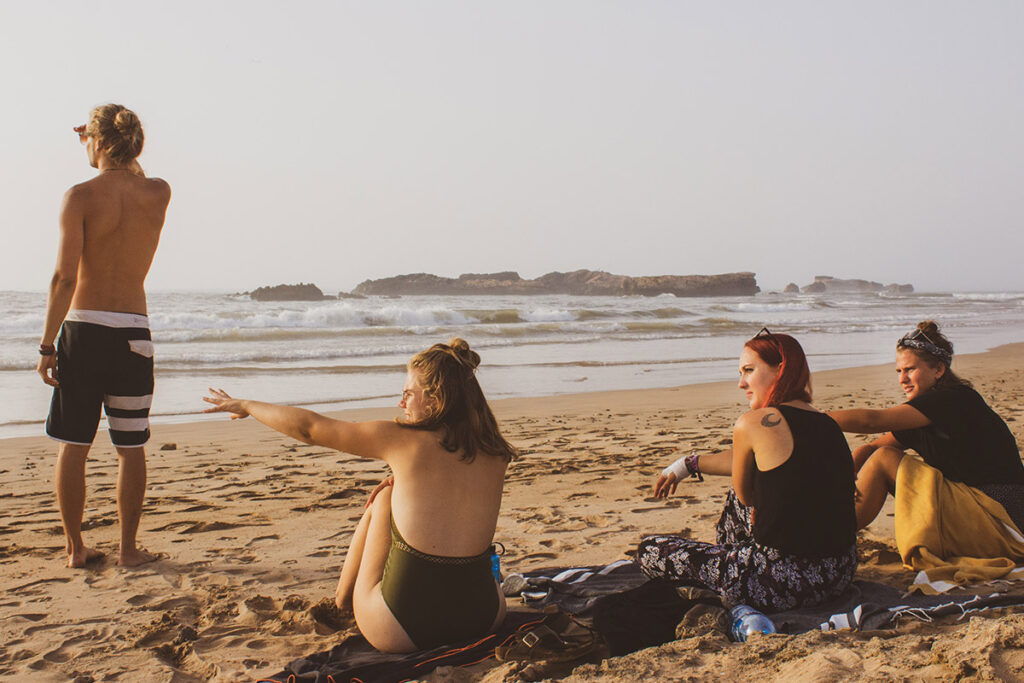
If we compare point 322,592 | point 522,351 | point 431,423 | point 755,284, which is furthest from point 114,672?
point 755,284

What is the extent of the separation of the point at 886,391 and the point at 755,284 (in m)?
54.6

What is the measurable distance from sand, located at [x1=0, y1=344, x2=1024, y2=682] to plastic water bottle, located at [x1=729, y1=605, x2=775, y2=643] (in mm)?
175

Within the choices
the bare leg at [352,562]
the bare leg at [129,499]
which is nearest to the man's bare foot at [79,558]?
the bare leg at [129,499]

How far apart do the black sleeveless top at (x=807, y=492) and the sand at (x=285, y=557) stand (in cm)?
41

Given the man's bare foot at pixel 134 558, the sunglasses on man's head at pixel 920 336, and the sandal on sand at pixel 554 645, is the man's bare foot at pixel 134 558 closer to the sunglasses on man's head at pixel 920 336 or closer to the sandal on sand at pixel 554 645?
the sandal on sand at pixel 554 645

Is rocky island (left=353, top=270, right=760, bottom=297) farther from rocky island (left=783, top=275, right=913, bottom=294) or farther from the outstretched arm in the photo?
the outstretched arm

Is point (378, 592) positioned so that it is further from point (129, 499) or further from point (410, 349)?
point (410, 349)

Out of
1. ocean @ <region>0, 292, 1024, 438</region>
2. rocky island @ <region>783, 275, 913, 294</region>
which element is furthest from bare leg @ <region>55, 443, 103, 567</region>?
rocky island @ <region>783, 275, 913, 294</region>

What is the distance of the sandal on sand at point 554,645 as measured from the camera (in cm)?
276

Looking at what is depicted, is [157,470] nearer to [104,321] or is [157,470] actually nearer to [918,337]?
[104,321]

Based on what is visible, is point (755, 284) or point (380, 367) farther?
point (755, 284)

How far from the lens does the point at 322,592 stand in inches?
147

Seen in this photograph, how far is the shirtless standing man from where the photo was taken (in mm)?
3787

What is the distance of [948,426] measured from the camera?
140 inches
